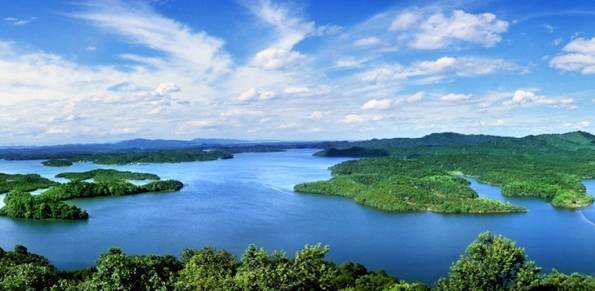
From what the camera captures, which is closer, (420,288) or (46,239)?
(420,288)

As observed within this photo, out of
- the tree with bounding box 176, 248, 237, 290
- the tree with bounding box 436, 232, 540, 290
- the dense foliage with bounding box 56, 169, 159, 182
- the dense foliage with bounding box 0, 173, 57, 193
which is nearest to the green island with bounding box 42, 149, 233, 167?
the dense foliage with bounding box 56, 169, 159, 182

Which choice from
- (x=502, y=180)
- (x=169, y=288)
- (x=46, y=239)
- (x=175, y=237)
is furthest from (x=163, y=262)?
(x=502, y=180)

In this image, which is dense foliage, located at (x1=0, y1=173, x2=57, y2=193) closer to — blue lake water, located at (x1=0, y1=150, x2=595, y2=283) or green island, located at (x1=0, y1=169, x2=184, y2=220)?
green island, located at (x1=0, y1=169, x2=184, y2=220)

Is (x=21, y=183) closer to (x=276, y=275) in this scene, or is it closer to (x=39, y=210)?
(x=39, y=210)

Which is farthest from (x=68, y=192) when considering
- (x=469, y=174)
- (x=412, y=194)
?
(x=469, y=174)

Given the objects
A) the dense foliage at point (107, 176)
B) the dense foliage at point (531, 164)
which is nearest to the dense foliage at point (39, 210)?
the dense foliage at point (107, 176)

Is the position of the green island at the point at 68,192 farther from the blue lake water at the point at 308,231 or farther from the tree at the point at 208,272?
the tree at the point at 208,272

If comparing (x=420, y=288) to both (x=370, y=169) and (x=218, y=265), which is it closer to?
(x=218, y=265)
